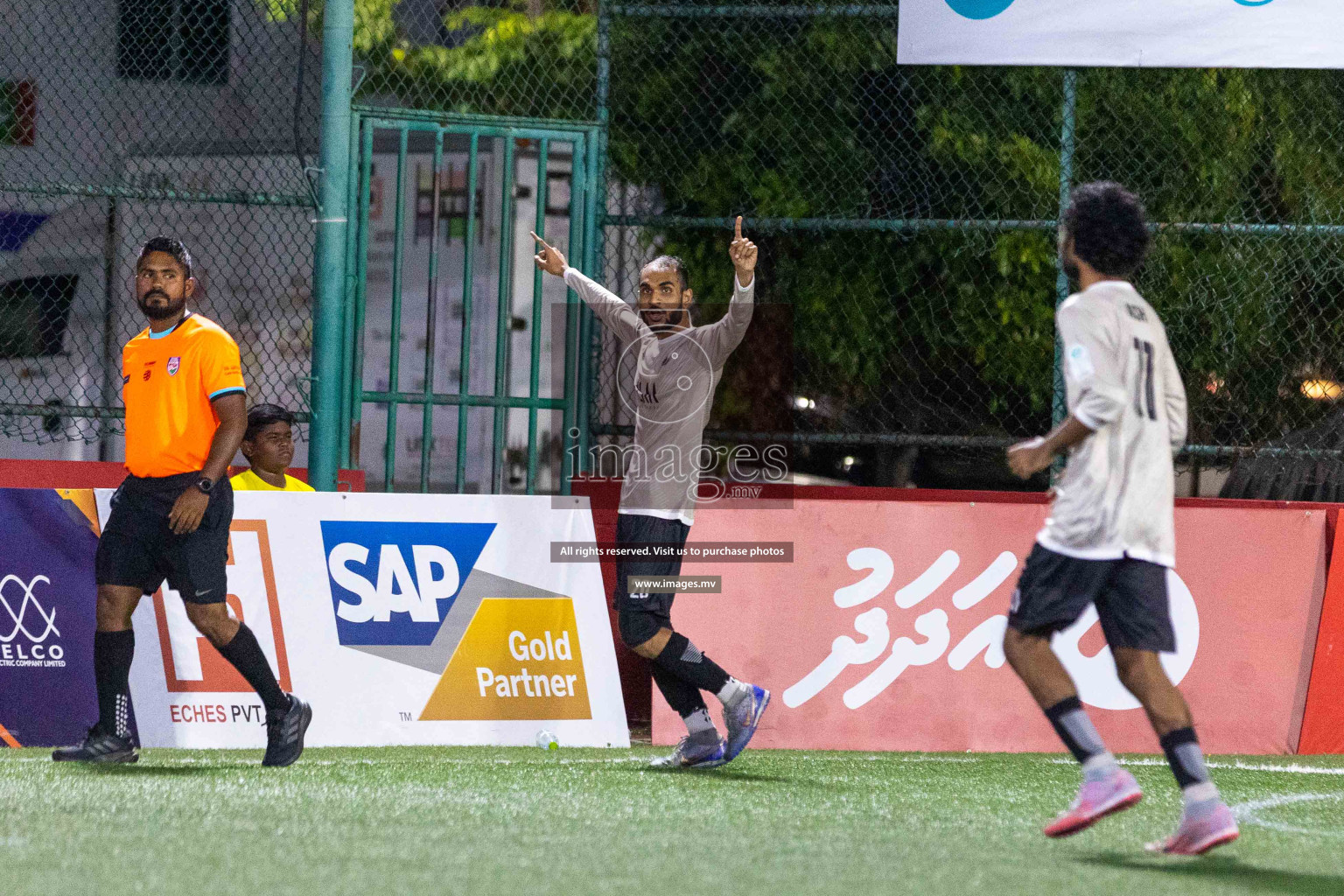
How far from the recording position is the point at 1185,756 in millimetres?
4020

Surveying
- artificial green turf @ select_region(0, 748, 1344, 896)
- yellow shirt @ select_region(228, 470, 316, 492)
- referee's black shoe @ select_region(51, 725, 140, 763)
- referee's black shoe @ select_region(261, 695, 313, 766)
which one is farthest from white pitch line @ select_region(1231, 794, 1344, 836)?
yellow shirt @ select_region(228, 470, 316, 492)

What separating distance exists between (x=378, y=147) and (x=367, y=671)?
10.1ft

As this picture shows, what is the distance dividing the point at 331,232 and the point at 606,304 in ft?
6.33

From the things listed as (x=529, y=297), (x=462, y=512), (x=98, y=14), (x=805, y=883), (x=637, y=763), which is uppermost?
(x=98, y=14)

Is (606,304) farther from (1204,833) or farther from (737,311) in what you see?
(1204,833)

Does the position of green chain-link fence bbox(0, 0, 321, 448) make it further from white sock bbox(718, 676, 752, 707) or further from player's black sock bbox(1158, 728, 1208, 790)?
player's black sock bbox(1158, 728, 1208, 790)

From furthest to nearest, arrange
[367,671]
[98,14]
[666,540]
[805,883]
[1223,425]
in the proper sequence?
1. [98,14]
2. [1223,425]
3. [367,671]
4. [666,540]
5. [805,883]

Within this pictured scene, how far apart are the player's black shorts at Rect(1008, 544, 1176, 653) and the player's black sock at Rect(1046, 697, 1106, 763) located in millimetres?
199

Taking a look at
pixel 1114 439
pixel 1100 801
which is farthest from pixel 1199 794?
pixel 1114 439

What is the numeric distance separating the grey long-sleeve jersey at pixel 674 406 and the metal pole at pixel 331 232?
6.67 feet

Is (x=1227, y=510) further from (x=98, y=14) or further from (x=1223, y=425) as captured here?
(x=98, y=14)

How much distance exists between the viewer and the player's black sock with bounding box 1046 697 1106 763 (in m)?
4.11

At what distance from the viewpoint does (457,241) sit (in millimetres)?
8672

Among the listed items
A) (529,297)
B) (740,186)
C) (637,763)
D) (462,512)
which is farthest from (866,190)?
(637,763)
